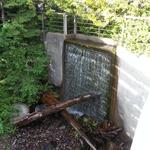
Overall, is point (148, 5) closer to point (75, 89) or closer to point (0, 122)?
point (75, 89)

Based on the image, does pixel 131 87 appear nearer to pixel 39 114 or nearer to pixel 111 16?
pixel 111 16

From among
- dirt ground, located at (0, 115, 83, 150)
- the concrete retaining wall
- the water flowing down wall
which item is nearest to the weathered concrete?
the water flowing down wall

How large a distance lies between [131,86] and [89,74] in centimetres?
208

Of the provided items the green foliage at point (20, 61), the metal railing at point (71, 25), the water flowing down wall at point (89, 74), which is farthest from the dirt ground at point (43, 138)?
the metal railing at point (71, 25)

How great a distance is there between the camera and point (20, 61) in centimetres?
1171

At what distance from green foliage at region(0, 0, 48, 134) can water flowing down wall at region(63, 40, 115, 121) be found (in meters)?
0.98

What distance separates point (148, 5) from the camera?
10.3 metres

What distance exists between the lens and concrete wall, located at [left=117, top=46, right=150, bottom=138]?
8.90 metres

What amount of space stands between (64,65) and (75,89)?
112 cm

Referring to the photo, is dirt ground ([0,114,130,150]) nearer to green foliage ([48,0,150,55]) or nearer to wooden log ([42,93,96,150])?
wooden log ([42,93,96,150])

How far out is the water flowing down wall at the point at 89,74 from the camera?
10367mm

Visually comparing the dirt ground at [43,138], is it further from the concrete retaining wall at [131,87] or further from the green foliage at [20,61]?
the concrete retaining wall at [131,87]

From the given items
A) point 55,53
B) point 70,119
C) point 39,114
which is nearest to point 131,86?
point 70,119

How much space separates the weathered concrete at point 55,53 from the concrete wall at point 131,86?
3.14 m
